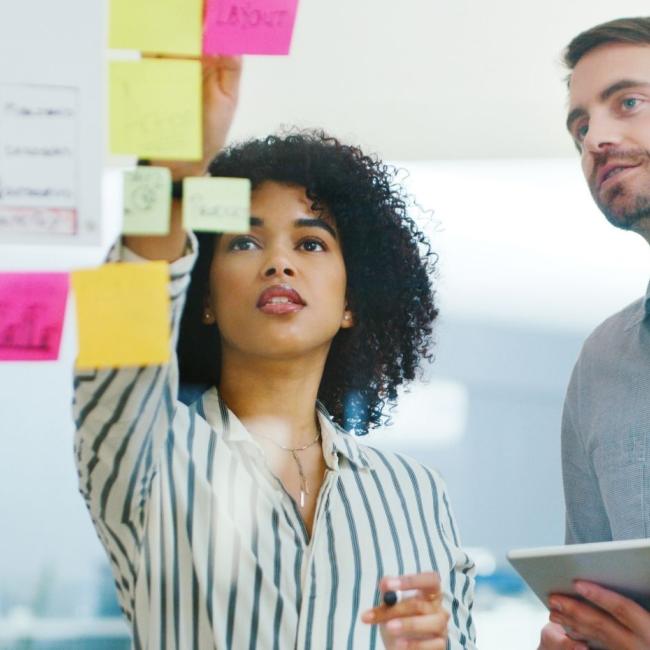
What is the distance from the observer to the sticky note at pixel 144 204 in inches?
57.0

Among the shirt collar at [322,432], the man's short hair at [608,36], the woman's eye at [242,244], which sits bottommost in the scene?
the shirt collar at [322,432]

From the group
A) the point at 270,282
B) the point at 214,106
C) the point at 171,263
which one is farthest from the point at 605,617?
the point at 214,106

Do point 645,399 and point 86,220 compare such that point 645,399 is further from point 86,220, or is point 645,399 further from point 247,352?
point 86,220

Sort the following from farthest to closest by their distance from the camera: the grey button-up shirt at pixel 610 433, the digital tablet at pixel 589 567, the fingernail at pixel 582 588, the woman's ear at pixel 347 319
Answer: the grey button-up shirt at pixel 610 433 < the woman's ear at pixel 347 319 < the fingernail at pixel 582 588 < the digital tablet at pixel 589 567

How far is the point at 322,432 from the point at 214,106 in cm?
48

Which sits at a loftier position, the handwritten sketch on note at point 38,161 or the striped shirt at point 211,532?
the handwritten sketch on note at point 38,161

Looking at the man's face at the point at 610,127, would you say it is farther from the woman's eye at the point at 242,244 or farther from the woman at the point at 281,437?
the woman's eye at the point at 242,244

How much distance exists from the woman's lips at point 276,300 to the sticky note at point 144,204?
7.0 inches

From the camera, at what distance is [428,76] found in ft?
5.56

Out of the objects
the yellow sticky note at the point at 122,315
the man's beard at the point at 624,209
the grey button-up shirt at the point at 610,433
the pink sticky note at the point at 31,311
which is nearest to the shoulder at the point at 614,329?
the grey button-up shirt at the point at 610,433

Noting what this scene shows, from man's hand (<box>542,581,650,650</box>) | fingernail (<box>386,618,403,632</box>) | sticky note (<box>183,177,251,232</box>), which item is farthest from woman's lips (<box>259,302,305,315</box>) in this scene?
man's hand (<box>542,581,650,650</box>)

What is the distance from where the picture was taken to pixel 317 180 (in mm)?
1611

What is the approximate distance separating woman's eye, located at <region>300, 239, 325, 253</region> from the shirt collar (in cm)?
22

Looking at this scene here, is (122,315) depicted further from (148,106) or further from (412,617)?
(412,617)
